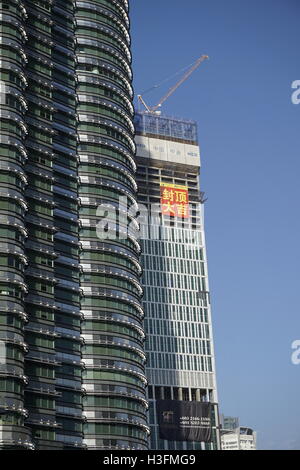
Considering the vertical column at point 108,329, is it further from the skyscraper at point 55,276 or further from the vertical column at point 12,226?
the vertical column at point 12,226

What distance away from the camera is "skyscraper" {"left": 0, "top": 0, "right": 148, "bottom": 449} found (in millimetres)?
154250

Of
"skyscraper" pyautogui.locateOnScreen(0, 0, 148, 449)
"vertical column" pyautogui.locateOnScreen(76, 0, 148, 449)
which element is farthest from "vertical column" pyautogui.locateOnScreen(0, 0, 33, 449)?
"vertical column" pyautogui.locateOnScreen(76, 0, 148, 449)

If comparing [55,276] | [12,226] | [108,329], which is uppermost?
[12,226]

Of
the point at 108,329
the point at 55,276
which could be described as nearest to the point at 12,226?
the point at 55,276

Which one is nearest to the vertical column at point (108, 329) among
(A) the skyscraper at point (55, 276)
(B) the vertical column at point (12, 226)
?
(A) the skyscraper at point (55, 276)

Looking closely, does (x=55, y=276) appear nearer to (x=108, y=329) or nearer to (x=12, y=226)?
(x=108, y=329)

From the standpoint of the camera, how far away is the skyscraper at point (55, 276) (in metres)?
154

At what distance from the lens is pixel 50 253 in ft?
556

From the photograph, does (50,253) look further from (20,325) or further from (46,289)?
(20,325)

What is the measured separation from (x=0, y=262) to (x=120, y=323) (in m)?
44.2

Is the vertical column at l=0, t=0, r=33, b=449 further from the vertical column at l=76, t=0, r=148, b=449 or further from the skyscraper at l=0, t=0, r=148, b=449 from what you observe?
the vertical column at l=76, t=0, r=148, b=449

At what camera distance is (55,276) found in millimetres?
176500
